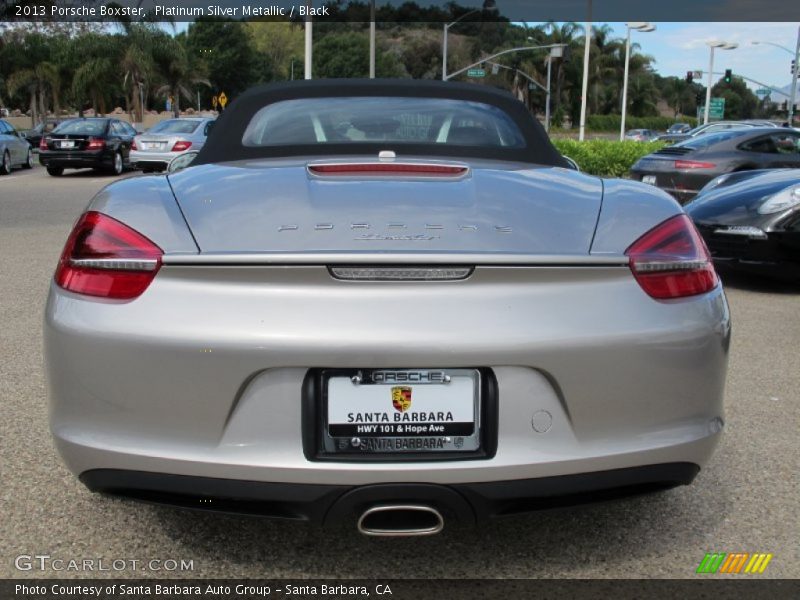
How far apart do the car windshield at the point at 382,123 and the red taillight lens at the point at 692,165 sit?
29.4ft

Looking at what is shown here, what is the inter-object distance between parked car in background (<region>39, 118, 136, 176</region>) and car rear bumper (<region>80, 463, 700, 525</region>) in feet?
66.9

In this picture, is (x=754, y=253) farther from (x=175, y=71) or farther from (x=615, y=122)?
(x=615, y=122)

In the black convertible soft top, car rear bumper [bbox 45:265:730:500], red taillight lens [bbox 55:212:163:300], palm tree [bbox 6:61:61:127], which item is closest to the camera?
car rear bumper [bbox 45:265:730:500]

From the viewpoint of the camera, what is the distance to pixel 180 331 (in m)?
2.04

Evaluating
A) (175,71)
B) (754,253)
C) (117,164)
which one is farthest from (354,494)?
(175,71)

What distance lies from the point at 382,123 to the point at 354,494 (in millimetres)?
1831

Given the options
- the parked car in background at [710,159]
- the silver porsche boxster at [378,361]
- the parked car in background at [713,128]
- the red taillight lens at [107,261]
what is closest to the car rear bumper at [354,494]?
the silver porsche boxster at [378,361]

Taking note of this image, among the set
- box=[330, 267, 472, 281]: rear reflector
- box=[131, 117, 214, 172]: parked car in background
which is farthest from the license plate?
box=[131, 117, 214, 172]: parked car in background

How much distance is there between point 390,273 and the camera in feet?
6.75

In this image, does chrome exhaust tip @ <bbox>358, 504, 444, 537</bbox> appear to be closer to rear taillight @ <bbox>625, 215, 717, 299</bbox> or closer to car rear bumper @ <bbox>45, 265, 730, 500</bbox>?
car rear bumper @ <bbox>45, 265, 730, 500</bbox>

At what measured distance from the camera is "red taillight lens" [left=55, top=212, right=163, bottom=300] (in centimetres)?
213

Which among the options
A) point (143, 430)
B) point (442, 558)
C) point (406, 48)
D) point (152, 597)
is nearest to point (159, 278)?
point (143, 430)

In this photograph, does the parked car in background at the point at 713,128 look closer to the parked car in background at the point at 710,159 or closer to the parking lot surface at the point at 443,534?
the parked car in background at the point at 710,159

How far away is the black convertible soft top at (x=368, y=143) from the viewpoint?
3123 millimetres
